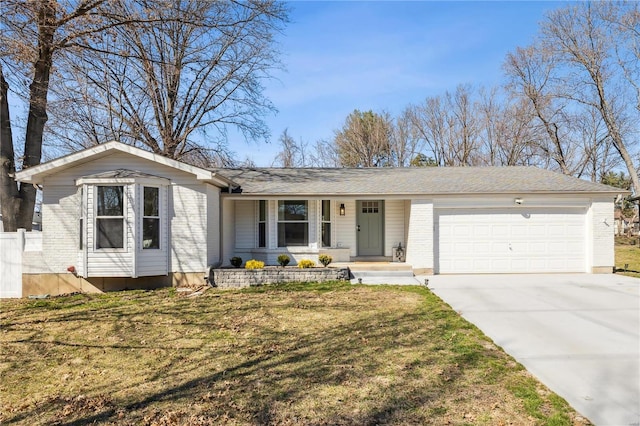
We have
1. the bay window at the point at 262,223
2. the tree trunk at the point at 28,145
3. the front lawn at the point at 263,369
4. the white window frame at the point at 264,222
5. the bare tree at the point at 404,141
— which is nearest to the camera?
the front lawn at the point at 263,369

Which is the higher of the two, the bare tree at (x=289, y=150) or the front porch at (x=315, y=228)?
the bare tree at (x=289, y=150)

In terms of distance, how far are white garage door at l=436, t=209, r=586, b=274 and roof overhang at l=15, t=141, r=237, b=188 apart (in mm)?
7575

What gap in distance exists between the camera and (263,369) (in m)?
4.61

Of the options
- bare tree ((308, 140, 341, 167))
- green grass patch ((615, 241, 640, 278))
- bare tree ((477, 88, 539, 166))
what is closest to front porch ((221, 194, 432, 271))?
green grass patch ((615, 241, 640, 278))

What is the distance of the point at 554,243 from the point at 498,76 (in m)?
20.9

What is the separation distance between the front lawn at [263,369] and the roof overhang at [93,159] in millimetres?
3780

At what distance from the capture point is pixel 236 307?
315 inches

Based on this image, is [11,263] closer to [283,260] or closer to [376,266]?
[283,260]

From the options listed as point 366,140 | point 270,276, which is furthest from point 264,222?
point 366,140

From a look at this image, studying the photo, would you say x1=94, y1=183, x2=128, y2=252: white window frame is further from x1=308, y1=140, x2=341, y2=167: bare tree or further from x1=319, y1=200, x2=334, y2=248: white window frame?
x1=308, y1=140, x2=341, y2=167: bare tree

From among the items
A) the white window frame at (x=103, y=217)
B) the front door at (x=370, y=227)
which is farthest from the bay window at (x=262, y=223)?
the white window frame at (x=103, y=217)

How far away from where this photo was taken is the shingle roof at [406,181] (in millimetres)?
11969

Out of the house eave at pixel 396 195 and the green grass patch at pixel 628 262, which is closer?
the house eave at pixel 396 195

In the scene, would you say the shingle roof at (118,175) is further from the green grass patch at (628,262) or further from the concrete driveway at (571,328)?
the green grass patch at (628,262)
